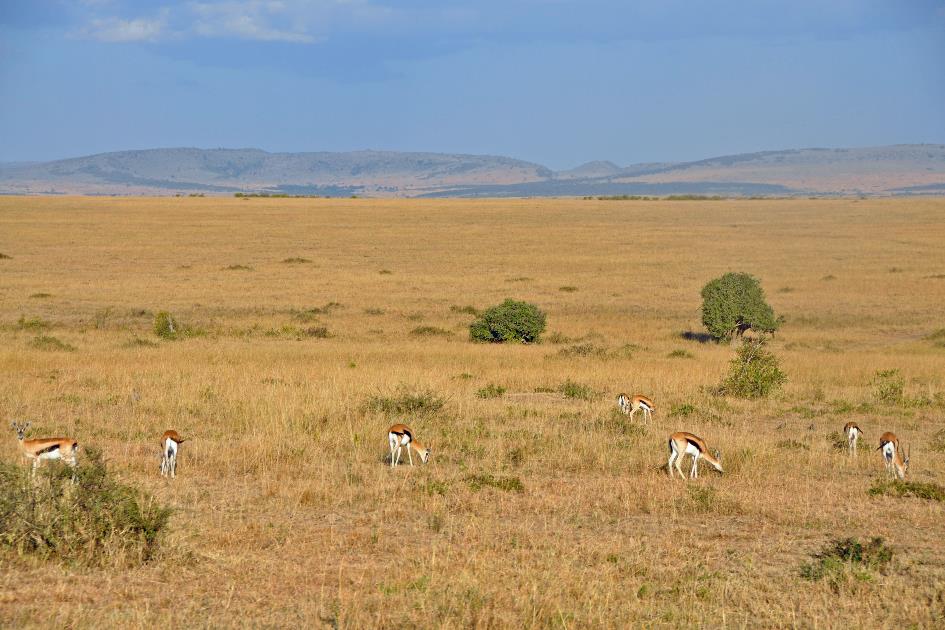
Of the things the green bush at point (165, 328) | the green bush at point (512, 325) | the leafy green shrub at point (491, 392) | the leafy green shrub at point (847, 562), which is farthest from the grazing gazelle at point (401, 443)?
the green bush at point (512, 325)

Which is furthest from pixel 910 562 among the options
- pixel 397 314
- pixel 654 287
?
pixel 654 287

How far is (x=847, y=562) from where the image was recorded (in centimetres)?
866

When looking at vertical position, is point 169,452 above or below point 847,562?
below

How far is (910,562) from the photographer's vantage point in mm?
9055

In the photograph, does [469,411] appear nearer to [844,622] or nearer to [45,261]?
[844,622]

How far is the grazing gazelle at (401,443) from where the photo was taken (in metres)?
12.5

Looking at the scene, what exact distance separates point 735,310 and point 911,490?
22102 mm

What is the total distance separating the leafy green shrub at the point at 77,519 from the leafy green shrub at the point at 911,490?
805 centimetres

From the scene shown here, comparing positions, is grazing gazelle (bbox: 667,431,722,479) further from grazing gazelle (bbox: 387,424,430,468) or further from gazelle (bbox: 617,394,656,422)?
gazelle (bbox: 617,394,656,422)

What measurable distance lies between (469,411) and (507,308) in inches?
597

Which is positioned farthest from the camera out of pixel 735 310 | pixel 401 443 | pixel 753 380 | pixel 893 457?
pixel 735 310

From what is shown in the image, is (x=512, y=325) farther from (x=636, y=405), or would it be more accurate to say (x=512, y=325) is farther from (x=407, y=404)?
(x=636, y=405)

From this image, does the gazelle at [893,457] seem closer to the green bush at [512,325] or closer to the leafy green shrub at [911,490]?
the leafy green shrub at [911,490]

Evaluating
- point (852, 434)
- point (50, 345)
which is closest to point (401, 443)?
point (852, 434)
